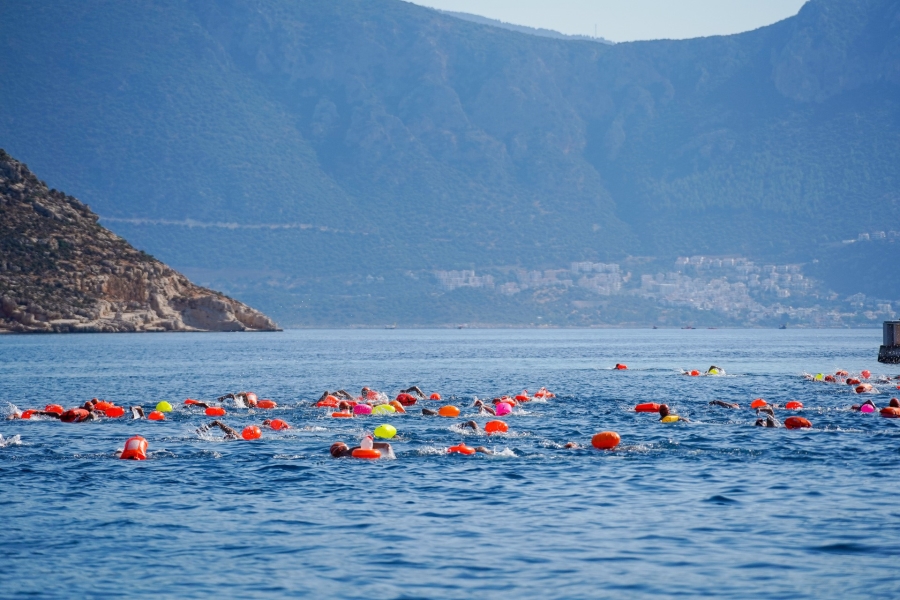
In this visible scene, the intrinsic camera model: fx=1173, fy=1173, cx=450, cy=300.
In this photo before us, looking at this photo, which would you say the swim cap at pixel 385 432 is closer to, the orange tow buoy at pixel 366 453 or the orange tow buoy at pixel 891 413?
the orange tow buoy at pixel 366 453

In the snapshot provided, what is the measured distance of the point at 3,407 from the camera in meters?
42.6

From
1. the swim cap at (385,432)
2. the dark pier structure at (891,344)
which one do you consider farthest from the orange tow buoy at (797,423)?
the dark pier structure at (891,344)

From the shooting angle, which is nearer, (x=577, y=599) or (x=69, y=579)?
(x=577, y=599)

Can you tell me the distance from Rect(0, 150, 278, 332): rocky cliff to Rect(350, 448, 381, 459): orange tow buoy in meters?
117

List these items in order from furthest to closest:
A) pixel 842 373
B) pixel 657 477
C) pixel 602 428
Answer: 1. pixel 842 373
2. pixel 602 428
3. pixel 657 477

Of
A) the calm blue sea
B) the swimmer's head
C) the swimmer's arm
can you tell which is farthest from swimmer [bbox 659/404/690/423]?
the swimmer's arm

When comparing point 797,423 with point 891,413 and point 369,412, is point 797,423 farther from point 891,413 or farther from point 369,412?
point 369,412

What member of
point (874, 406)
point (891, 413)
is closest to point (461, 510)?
point (891, 413)

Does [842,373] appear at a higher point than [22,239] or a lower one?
lower

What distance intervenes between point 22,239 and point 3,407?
4189 inches

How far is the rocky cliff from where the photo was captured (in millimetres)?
138125

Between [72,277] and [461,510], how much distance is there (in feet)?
419

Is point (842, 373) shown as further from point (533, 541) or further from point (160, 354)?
point (160, 354)

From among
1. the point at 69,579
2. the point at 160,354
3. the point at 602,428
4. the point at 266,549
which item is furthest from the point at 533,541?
the point at 160,354
